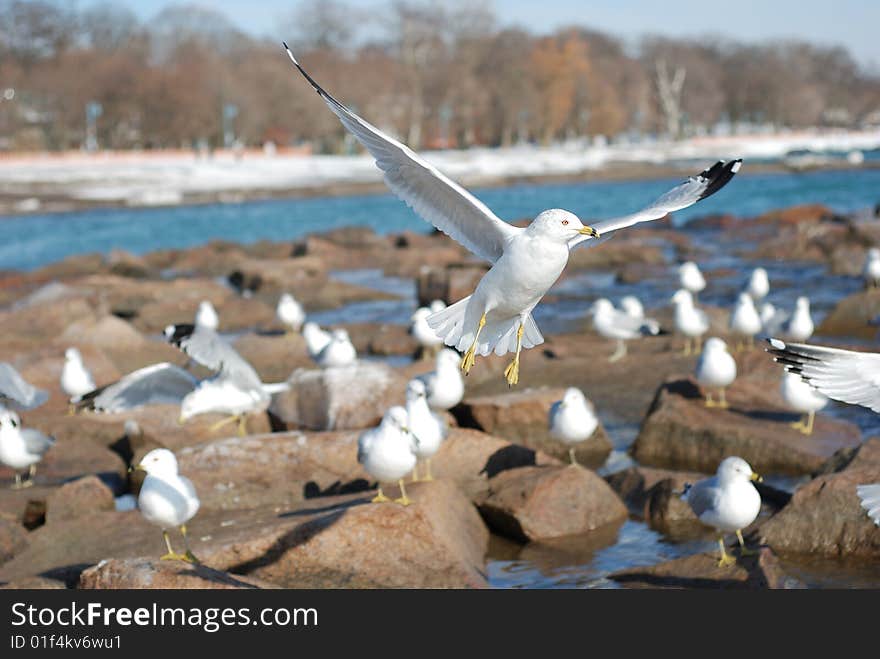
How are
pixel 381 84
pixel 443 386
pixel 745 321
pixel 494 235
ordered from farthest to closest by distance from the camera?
Answer: pixel 381 84 < pixel 745 321 < pixel 443 386 < pixel 494 235

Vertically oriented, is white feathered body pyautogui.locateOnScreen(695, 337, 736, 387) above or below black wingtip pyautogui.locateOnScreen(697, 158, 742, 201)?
below

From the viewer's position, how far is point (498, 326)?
6.70 metres

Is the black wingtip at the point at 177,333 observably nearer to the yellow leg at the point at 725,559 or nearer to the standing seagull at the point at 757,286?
the yellow leg at the point at 725,559

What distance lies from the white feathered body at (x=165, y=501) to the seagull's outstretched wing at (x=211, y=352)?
2.38 metres

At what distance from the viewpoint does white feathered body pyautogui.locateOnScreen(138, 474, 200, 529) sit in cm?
683

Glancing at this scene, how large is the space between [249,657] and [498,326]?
90.5 inches

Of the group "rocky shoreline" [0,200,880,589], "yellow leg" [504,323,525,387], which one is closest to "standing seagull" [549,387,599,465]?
"rocky shoreline" [0,200,880,589]

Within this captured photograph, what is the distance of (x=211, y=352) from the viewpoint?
9469 millimetres

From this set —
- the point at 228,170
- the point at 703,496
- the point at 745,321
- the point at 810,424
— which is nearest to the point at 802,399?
the point at 810,424

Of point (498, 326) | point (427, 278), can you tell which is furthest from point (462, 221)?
point (427, 278)

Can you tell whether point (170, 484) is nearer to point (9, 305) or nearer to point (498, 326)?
point (498, 326)

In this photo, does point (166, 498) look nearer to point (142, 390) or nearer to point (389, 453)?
point (389, 453)

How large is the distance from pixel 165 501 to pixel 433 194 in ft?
7.51

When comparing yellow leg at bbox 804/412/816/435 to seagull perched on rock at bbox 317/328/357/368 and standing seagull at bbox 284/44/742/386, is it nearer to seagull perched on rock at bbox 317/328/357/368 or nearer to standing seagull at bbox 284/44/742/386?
standing seagull at bbox 284/44/742/386
